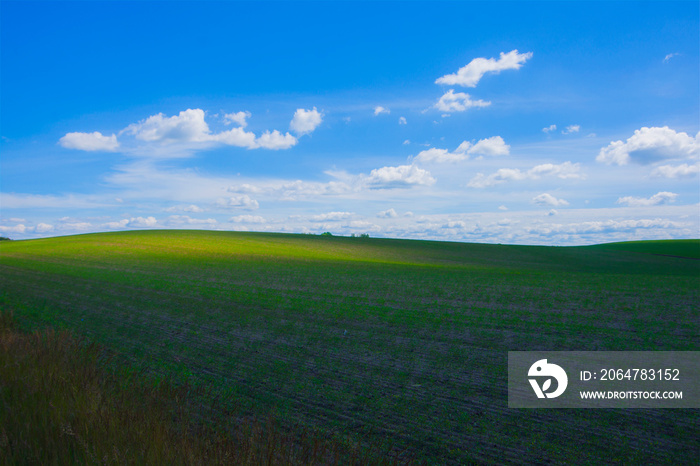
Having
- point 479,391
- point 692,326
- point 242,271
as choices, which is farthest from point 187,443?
point 242,271

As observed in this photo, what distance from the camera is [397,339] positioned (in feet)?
31.4

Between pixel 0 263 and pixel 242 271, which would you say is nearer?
pixel 242 271

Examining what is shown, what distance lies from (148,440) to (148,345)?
6.01m

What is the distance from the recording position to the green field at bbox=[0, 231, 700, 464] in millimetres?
5645

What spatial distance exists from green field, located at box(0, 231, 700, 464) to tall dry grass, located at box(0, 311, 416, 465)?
73 centimetres

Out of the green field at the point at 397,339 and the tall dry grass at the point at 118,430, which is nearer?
the tall dry grass at the point at 118,430

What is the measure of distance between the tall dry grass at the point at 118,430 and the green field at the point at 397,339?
73 centimetres

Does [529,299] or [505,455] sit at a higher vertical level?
[529,299]

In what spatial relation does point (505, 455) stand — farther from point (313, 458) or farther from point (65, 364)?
point (65, 364)

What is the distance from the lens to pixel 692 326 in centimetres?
962

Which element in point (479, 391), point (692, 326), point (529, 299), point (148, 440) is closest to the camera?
point (148, 440)

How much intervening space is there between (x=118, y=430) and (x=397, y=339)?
6112 millimetres

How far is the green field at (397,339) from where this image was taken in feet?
18.5

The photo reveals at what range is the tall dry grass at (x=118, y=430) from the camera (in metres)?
4.36
